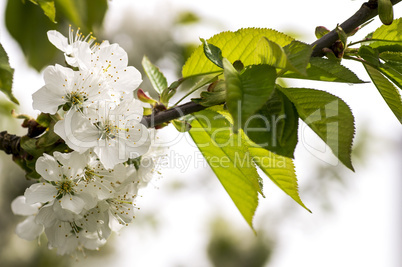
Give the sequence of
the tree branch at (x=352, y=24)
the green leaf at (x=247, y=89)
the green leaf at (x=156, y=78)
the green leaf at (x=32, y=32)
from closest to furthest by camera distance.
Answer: the green leaf at (x=247, y=89)
the tree branch at (x=352, y=24)
the green leaf at (x=156, y=78)
the green leaf at (x=32, y=32)

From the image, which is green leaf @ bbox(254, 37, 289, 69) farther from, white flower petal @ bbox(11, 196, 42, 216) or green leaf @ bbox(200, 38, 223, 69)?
white flower petal @ bbox(11, 196, 42, 216)

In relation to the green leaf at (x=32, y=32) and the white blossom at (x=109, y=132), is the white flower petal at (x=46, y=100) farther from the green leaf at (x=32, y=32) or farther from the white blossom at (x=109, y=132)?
the green leaf at (x=32, y=32)

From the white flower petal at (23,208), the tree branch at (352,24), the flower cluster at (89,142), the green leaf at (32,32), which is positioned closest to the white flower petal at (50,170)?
the flower cluster at (89,142)

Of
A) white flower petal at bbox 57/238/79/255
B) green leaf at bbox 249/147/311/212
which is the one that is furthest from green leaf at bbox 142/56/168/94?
white flower petal at bbox 57/238/79/255

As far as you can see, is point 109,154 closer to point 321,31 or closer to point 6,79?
point 6,79

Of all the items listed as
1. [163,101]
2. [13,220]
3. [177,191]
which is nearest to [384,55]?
[163,101]

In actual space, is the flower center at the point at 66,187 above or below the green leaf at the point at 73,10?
below
